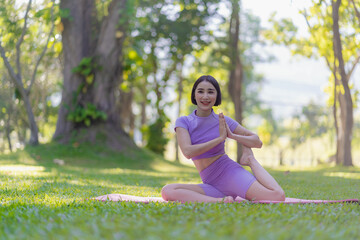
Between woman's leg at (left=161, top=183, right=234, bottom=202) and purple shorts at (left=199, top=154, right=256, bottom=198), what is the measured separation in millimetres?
149

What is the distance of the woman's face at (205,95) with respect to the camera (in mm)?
5125

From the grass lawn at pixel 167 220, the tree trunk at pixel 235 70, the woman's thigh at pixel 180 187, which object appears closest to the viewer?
the grass lawn at pixel 167 220

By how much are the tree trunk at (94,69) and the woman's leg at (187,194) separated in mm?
9925

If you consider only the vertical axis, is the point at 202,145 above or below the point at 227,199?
above

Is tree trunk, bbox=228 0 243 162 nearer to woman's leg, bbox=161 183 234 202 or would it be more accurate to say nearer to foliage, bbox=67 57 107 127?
foliage, bbox=67 57 107 127

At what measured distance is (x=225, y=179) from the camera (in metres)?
5.02

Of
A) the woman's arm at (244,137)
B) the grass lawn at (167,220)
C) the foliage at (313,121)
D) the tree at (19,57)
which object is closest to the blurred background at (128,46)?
the tree at (19,57)

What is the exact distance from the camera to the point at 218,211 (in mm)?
3822

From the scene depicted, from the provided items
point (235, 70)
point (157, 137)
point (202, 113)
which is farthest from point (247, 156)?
point (235, 70)

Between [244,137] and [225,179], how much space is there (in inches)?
20.5

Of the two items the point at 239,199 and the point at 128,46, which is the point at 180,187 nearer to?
the point at 239,199

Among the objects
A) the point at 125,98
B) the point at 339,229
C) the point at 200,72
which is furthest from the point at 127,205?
the point at 200,72

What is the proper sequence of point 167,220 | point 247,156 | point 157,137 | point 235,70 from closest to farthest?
point 167,220, point 247,156, point 157,137, point 235,70

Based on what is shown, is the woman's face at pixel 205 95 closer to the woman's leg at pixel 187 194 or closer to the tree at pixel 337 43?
the woman's leg at pixel 187 194
